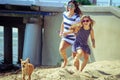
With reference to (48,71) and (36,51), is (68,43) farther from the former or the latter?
(36,51)

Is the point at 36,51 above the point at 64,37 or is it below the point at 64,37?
below

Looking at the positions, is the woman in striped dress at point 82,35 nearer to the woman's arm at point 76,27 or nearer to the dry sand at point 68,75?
the woman's arm at point 76,27

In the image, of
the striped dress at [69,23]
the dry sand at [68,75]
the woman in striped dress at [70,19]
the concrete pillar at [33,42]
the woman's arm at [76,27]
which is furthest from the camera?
the concrete pillar at [33,42]

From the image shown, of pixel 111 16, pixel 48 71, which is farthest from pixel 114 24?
pixel 48 71

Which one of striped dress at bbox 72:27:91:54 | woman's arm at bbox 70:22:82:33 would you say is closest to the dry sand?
striped dress at bbox 72:27:91:54

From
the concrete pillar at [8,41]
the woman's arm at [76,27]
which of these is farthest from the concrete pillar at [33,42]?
the concrete pillar at [8,41]

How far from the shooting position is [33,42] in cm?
2258

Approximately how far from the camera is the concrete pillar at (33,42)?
22.2m

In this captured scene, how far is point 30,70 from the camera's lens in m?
11.2

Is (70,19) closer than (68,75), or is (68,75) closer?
(68,75)

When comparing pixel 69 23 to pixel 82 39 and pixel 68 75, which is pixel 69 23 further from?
pixel 68 75

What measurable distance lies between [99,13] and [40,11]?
508 cm

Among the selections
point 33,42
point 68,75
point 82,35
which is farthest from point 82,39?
point 33,42

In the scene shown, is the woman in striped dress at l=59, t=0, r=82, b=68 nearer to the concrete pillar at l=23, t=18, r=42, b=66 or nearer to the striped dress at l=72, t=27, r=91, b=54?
the striped dress at l=72, t=27, r=91, b=54
